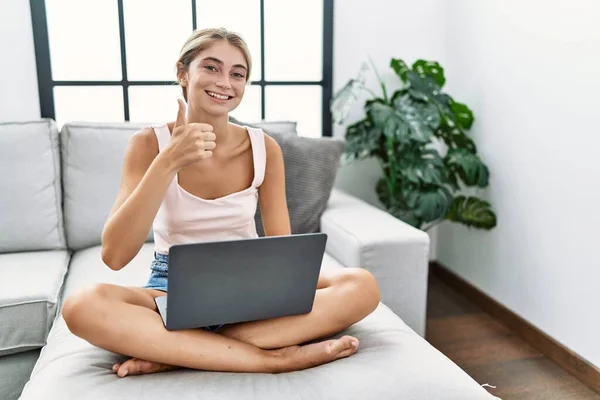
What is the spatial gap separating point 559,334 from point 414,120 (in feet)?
3.28

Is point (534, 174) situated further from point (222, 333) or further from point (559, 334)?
point (222, 333)

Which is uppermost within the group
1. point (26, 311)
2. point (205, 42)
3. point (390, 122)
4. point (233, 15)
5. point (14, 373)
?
point (233, 15)

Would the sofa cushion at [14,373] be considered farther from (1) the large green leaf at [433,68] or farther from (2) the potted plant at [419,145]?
(1) the large green leaf at [433,68]

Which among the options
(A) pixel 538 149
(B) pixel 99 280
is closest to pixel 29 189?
(B) pixel 99 280

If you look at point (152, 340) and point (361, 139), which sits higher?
point (361, 139)

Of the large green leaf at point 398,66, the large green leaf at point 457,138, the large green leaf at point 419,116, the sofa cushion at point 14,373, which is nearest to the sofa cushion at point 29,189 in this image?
the sofa cushion at point 14,373

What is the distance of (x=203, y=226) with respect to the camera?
5.04ft

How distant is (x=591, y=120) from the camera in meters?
2.02

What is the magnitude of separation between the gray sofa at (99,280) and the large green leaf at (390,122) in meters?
0.32

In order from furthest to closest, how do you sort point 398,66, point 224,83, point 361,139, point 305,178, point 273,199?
point 398,66 → point 361,139 → point 305,178 → point 273,199 → point 224,83

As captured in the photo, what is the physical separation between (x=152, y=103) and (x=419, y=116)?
4.03 ft

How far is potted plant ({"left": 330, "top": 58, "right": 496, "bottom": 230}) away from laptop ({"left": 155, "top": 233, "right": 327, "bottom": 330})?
1.26 meters

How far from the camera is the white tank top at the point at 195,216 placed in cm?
152

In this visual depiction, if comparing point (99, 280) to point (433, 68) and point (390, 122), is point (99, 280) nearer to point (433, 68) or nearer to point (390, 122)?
point (390, 122)
